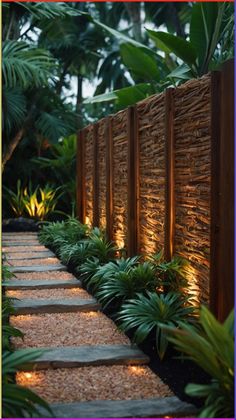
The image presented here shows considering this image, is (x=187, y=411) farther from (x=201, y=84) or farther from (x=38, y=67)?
(x=38, y=67)

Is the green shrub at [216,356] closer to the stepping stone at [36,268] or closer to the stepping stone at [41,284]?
the stepping stone at [41,284]

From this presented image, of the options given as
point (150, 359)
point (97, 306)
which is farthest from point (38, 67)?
point (150, 359)

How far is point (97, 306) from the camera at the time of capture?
4.98 metres

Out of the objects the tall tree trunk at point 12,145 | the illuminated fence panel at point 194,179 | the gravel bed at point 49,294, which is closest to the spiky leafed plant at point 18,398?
the illuminated fence panel at point 194,179

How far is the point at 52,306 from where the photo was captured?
4.88 m

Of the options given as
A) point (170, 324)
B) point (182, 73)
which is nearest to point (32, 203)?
point (182, 73)

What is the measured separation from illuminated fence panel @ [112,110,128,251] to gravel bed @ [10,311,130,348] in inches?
63.3

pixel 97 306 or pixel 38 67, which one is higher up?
pixel 38 67

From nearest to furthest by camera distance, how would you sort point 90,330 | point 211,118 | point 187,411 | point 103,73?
1. point 187,411
2. point 211,118
3. point 90,330
4. point 103,73

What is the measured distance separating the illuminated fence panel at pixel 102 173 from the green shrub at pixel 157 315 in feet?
11.6

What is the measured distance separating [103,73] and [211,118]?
16373mm

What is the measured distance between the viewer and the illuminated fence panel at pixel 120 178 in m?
6.19

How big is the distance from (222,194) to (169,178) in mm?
1278

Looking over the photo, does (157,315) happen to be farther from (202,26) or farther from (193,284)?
(202,26)
